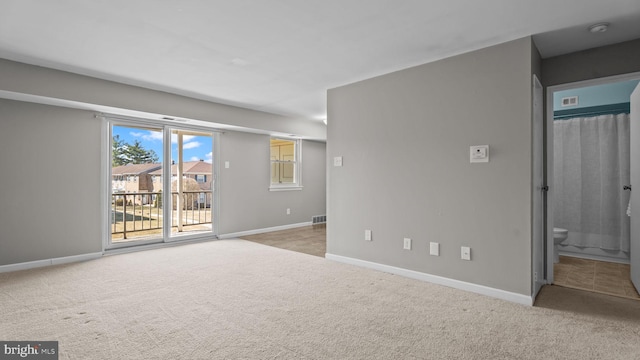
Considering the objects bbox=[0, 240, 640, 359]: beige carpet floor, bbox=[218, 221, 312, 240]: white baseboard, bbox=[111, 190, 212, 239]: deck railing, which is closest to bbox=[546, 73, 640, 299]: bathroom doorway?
bbox=[0, 240, 640, 359]: beige carpet floor

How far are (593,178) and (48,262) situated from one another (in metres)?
7.11

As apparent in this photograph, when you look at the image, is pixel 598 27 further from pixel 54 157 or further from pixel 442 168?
pixel 54 157

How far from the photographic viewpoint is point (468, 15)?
240 cm

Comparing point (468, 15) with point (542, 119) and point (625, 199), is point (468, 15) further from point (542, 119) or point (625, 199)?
point (625, 199)

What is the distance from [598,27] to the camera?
8.34ft

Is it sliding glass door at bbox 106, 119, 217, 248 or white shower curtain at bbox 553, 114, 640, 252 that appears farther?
sliding glass door at bbox 106, 119, 217, 248

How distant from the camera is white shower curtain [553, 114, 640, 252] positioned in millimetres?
4152

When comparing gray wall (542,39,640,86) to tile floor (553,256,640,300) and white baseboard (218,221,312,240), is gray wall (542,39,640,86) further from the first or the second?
white baseboard (218,221,312,240)

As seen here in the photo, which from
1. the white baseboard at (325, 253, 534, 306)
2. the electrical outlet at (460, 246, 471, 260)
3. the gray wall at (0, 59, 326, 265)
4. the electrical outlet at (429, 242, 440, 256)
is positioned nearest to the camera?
the white baseboard at (325, 253, 534, 306)

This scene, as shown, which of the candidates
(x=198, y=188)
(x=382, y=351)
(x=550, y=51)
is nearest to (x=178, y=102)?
(x=198, y=188)

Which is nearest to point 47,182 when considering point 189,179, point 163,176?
point 163,176

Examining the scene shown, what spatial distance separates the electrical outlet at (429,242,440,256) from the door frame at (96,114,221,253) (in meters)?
3.80

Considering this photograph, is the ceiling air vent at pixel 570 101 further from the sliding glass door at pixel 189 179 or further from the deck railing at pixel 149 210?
the deck railing at pixel 149 210

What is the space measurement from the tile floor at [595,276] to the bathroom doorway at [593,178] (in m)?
0.01
